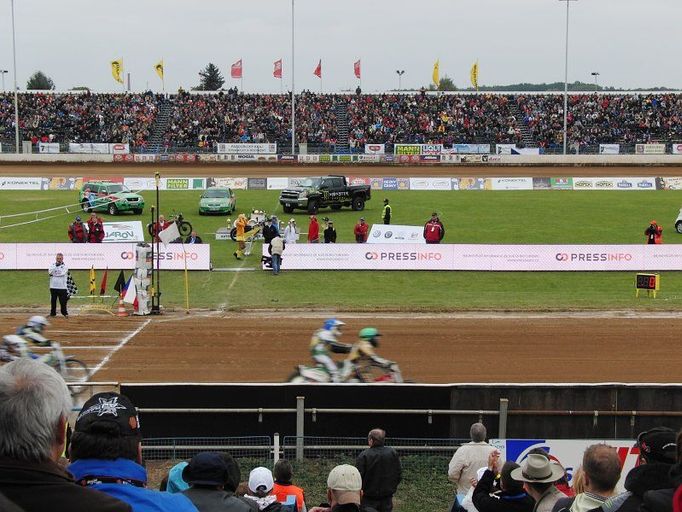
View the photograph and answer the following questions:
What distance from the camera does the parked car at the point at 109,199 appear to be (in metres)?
41.6

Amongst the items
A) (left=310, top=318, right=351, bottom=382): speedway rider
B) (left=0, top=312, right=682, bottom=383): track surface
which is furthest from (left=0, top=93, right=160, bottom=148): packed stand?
(left=310, top=318, right=351, bottom=382): speedway rider

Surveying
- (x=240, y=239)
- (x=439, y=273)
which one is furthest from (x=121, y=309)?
(x=439, y=273)

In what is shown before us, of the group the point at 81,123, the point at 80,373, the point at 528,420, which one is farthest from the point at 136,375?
the point at 81,123

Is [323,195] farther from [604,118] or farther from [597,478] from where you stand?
[604,118]

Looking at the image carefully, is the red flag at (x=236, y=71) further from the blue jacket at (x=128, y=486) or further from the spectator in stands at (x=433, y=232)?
the blue jacket at (x=128, y=486)

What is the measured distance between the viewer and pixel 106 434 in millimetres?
3711

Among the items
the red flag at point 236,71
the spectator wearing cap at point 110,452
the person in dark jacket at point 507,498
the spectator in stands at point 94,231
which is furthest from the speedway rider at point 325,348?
the red flag at point 236,71

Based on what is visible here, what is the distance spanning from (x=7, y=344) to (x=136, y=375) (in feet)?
9.85

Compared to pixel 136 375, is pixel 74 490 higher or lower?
→ higher

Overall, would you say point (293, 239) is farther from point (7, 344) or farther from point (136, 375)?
point (7, 344)

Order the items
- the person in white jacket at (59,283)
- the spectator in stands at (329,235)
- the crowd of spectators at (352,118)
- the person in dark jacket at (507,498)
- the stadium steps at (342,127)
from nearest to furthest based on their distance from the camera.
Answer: the person in dark jacket at (507,498)
the person in white jacket at (59,283)
the spectator in stands at (329,235)
the stadium steps at (342,127)
the crowd of spectators at (352,118)

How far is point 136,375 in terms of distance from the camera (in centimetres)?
1717

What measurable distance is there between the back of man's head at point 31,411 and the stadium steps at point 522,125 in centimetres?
6923

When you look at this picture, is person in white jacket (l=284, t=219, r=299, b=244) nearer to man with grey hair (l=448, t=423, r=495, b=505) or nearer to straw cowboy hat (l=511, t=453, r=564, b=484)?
man with grey hair (l=448, t=423, r=495, b=505)
